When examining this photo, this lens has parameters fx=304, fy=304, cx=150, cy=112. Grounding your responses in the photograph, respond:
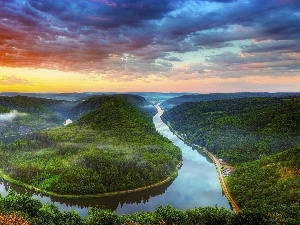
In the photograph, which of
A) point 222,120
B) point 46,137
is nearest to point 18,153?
point 46,137

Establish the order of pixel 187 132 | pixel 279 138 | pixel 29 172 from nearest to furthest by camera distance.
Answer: pixel 29 172 < pixel 279 138 < pixel 187 132

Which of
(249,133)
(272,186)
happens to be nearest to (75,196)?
(272,186)

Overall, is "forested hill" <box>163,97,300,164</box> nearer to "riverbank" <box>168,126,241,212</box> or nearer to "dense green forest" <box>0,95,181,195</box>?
"riverbank" <box>168,126,241,212</box>

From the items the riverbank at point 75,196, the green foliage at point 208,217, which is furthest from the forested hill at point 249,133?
the green foliage at point 208,217

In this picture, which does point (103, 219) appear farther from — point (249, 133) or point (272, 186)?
point (249, 133)

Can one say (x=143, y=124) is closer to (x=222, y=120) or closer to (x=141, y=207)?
(x=222, y=120)
